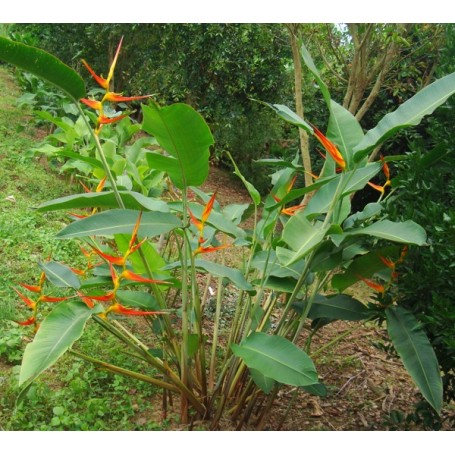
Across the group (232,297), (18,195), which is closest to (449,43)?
(232,297)

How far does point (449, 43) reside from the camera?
10.1ft

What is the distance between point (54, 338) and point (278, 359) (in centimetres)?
88

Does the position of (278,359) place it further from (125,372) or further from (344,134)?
(344,134)

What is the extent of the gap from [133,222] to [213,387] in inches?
41.1

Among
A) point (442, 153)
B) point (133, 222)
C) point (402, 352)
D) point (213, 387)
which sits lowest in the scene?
point (213, 387)

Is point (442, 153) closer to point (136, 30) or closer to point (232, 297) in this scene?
point (232, 297)

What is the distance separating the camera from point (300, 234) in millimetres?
2564

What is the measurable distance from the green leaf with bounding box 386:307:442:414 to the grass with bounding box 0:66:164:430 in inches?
49.2

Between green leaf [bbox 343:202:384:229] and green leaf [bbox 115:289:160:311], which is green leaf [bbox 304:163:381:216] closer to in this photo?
green leaf [bbox 343:202:384:229]

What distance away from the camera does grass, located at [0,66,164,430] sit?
10.0ft

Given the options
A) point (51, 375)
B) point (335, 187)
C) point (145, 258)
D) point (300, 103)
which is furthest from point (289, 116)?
point (300, 103)

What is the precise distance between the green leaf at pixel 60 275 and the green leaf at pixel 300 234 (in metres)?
0.97

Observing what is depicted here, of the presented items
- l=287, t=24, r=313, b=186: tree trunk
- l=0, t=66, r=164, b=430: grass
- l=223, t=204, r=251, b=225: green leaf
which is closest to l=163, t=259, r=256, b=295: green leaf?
l=223, t=204, r=251, b=225: green leaf

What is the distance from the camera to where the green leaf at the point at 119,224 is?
2.45 meters
